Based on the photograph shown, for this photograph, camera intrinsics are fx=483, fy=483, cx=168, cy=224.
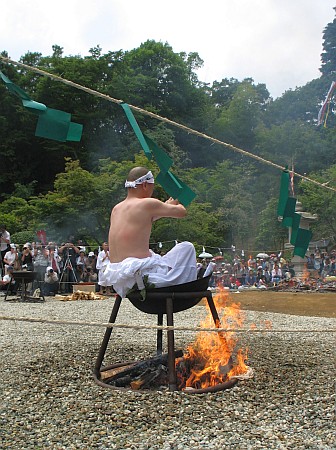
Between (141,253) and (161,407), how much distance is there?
1.23 m

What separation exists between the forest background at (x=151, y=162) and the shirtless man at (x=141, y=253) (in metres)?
13.5

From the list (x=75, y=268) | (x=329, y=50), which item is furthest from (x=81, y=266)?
(x=329, y=50)

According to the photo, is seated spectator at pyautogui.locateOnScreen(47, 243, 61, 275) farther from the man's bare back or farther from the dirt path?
the man's bare back

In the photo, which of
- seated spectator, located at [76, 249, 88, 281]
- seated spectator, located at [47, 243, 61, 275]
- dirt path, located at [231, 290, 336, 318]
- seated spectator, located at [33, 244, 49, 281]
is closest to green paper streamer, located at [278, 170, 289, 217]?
dirt path, located at [231, 290, 336, 318]

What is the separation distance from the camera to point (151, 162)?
22.0 m

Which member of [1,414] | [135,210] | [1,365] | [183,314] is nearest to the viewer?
[1,414]

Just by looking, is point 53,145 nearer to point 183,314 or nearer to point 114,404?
point 183,314

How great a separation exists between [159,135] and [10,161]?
35.5 feet

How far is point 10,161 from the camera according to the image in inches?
1324

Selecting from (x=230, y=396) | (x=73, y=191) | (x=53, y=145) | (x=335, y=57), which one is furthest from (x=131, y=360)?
(x=335, y=57)

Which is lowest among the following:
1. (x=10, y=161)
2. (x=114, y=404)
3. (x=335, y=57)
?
(x=114, y=404)

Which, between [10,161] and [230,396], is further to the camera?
[10,161]

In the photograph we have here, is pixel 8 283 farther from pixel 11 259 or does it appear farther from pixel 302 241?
pixel 302 241

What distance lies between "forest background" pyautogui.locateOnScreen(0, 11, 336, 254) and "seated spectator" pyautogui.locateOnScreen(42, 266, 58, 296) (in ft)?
15.9
